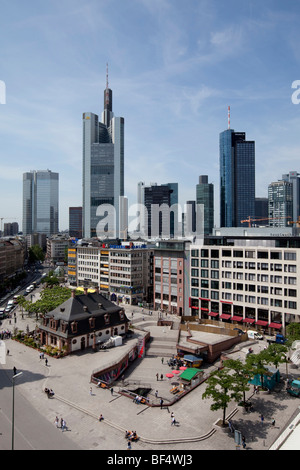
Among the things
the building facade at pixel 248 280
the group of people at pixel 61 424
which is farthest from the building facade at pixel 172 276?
the group of people at pixel 61 424

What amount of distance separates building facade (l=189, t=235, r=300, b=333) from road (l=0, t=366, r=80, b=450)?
55.6 m

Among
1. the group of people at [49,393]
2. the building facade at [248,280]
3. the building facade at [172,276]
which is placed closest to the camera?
the group of people at [49,393]

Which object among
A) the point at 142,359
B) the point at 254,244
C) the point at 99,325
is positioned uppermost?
the point at 254,244

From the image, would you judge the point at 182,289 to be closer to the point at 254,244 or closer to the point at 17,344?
the point at 254,244

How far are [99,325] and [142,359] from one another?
36.7 feet

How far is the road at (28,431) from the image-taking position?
33406mm

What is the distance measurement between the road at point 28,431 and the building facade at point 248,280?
55578 mm

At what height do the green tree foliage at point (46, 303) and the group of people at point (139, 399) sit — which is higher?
the green tree foliage at point (46, 303)

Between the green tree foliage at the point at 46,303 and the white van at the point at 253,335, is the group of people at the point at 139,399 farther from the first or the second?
the green tree foliage at the point at 46,303

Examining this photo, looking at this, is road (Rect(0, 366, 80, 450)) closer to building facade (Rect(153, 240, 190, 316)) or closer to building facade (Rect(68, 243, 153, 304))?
building facade (Rect(153, 240, 190, 316))

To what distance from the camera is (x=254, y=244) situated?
82.8 metres

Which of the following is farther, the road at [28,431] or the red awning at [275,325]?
the red awning at [275,325]

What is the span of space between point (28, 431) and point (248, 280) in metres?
61.0
